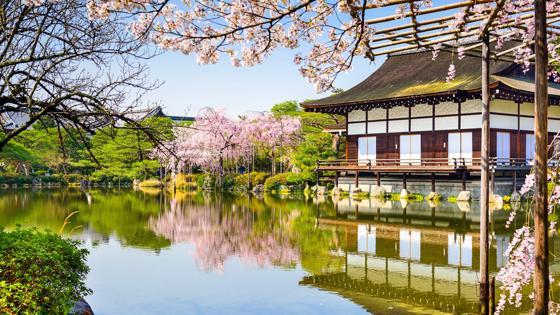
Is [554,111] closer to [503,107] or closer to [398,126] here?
[503,107]

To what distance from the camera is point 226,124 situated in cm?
3844

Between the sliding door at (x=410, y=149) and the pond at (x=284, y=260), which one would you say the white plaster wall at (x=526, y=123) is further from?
the pond at (x=284, y=260)

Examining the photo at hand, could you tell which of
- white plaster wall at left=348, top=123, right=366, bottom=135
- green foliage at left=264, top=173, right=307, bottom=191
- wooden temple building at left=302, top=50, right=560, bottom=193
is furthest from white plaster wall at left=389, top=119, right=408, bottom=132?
green foliage at left=264, top=173, right=307, bottom=191

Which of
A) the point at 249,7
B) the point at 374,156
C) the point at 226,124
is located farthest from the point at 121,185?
the point at 249,7

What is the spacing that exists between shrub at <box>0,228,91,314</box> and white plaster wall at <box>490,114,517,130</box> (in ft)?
72.3

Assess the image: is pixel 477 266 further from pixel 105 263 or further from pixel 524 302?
pixel 105 263

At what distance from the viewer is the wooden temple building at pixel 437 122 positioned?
23.4m

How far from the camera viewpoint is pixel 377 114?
27.9 meters

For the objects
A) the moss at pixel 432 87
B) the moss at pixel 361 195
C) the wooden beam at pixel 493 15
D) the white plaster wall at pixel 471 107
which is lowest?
the moss at pixel 361 195

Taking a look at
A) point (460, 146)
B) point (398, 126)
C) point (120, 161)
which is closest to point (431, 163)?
point (460, 146)

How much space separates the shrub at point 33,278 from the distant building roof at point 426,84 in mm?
19278

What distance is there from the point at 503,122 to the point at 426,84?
3.94 m

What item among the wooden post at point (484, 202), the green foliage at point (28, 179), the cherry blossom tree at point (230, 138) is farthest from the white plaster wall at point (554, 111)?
the green foliage at point (28, 179)

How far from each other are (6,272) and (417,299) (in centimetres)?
548
